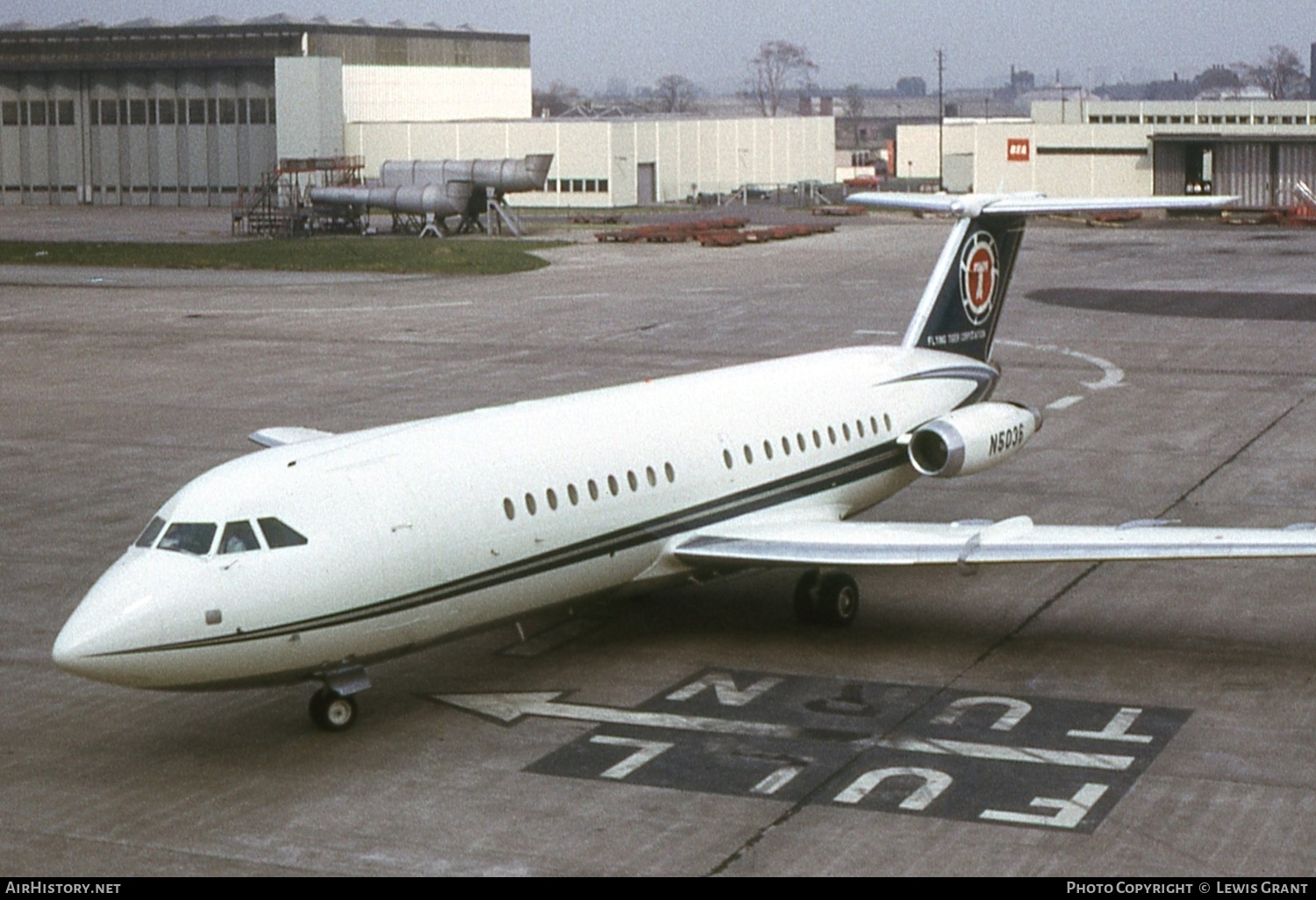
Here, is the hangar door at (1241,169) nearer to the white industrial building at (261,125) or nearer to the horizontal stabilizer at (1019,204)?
the white industrial building at (261,125)

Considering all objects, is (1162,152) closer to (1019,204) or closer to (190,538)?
(1019,204)

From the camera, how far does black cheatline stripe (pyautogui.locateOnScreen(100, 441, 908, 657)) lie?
17.7m

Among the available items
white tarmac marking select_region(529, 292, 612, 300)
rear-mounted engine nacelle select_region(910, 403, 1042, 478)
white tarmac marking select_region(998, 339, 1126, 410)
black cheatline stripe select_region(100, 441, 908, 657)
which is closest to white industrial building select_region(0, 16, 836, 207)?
white tarmac marking select_region(529, 292, 612, 300)

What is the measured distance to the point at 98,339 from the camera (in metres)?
51.4

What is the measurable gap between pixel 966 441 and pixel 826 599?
3.57 meters

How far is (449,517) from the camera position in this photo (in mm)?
19062

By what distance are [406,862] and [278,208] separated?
85423 mm

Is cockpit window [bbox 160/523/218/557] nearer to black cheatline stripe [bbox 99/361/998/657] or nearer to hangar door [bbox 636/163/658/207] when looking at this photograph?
black cheatline stripe [bbox 99/361/998/657]

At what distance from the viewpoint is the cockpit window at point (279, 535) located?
17.8m

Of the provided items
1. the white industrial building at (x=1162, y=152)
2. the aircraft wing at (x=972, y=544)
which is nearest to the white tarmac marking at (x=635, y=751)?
the aircraft wing at (x=972, y=544)

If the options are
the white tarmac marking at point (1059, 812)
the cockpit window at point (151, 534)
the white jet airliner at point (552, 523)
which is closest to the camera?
the white tarmac marking at point (1059, 812)

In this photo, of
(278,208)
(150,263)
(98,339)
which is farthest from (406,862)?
(278,208)

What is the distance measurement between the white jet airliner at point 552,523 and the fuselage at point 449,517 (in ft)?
0.08

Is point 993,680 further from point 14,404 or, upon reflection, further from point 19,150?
point 19,150
